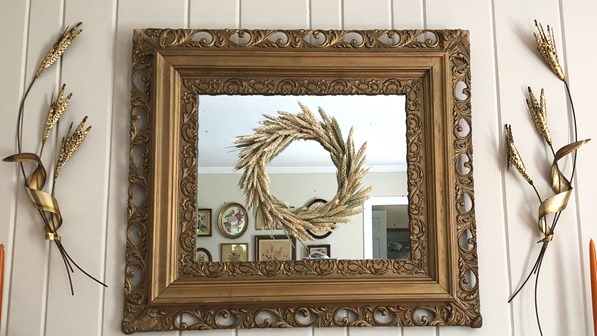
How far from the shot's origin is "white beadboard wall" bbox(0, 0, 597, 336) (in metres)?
1.23

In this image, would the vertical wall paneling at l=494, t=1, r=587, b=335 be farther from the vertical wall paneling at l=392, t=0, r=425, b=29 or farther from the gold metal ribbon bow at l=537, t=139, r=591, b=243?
the vertical wall paneling at l=392, t=0, r=425, b=29

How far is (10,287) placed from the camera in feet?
4.01

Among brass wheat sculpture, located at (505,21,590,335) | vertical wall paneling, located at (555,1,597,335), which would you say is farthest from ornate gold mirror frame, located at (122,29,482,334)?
vertical wall paneling, located at (555,1,597,335)

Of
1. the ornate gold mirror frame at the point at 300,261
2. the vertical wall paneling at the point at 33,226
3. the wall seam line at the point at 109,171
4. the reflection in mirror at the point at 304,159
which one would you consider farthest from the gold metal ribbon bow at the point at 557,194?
the vertical wall paneling at the point at 33,226

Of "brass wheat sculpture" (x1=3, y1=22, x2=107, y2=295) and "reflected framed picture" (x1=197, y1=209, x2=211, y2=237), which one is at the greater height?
"brass wheat sculpture" (x1=3, y1=22, x2=107, y2=295)

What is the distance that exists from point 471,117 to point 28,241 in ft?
3.29

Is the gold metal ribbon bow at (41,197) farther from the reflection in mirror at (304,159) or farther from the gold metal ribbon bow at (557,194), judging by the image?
the gold metal ribbon bow at (557,194)

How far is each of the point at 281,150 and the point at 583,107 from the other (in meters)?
0.70

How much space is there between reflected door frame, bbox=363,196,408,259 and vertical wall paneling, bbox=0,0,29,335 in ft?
2.47

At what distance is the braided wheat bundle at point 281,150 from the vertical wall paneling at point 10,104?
49cm

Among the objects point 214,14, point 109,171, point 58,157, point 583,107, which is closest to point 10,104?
point 58,157

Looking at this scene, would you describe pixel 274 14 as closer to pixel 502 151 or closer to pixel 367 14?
pixel 367 14

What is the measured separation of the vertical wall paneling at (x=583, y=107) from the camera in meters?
1.28

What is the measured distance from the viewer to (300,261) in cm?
124
